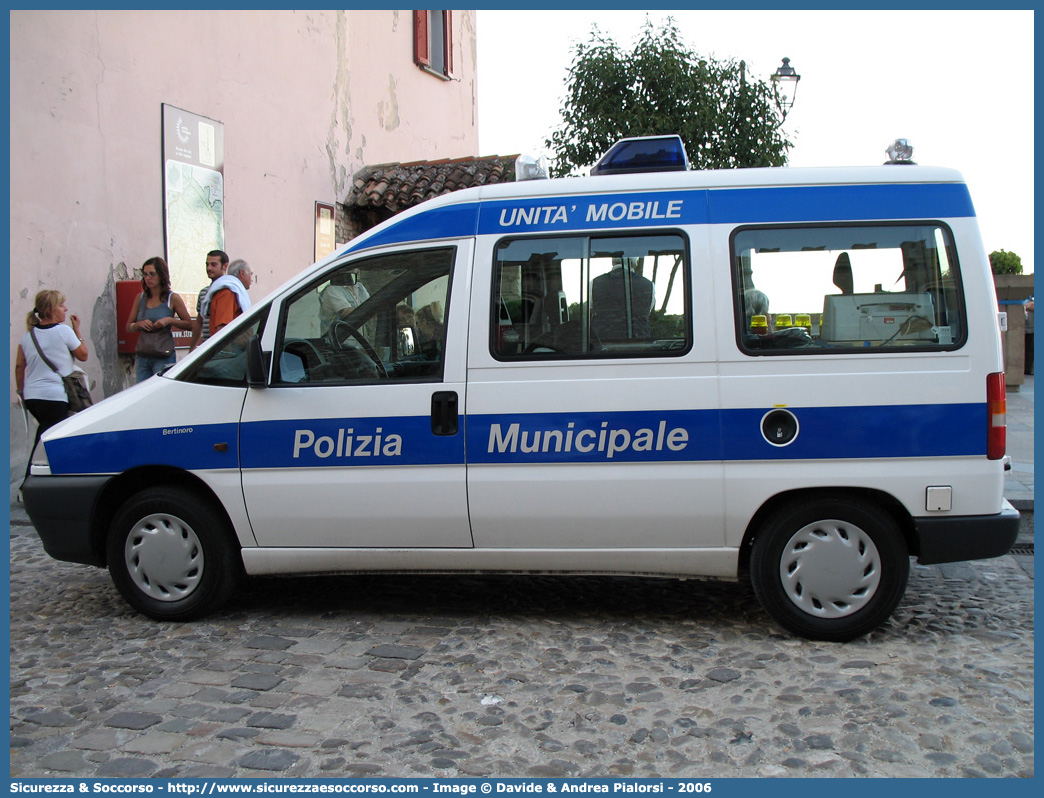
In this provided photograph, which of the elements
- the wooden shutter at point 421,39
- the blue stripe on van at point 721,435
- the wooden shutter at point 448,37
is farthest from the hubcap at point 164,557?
the wooden shutter at point 448,37

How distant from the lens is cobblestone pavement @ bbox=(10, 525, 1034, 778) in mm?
3225

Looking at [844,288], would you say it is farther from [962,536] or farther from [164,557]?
[164,557]

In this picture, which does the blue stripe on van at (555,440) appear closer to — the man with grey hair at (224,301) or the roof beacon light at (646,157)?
the roof beacon light at (646,157)

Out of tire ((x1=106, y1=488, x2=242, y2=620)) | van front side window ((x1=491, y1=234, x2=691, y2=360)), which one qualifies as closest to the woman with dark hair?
tire ((x1=106, y1=488, x2=242, y2=620))

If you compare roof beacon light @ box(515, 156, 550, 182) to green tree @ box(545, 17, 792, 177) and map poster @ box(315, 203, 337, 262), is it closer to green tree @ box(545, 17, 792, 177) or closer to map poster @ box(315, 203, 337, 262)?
map poster @ box(315, 203, 337, 262)

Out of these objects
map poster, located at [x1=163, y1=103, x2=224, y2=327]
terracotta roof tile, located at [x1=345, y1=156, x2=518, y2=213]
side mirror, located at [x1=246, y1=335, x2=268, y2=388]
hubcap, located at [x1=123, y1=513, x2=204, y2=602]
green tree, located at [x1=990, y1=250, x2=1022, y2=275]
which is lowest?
hubcap, located at [x1=123, y1=513, x2=204, y2=602]

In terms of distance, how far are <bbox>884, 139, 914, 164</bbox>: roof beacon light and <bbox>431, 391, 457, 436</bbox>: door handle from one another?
2.46 meters

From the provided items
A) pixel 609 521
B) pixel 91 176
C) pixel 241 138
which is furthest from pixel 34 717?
pixel 241 138

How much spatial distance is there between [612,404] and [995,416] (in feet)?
5.57

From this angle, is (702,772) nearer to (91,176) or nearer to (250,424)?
(250,424)

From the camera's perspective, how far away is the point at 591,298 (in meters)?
4.39

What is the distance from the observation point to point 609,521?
14.4 ft

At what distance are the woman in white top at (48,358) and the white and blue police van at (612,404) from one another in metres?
2.91

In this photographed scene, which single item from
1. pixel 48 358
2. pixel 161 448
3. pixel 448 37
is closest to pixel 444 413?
pixel 161 448
